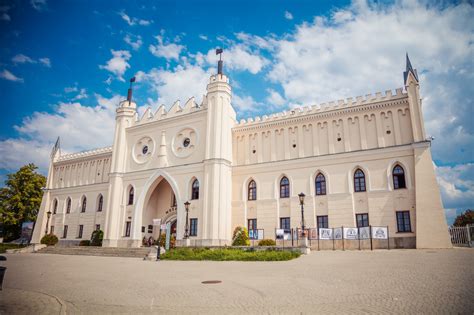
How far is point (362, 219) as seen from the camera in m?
23.0

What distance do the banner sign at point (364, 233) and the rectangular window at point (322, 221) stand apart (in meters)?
2.78

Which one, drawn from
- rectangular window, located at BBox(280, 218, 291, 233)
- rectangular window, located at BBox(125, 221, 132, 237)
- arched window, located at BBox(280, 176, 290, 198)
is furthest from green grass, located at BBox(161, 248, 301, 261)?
rectangular window, located at BBox(125, 221, 132, 237)

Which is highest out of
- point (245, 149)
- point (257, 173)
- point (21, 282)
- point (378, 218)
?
point (245, 149)

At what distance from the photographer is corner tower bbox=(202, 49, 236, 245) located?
2567 cm

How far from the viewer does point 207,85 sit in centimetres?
2952

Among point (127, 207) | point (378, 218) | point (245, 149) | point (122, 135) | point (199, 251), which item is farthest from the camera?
point (122, 135)

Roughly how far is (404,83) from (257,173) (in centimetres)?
1309

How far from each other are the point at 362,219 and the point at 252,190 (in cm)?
909

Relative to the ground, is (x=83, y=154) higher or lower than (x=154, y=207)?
higher

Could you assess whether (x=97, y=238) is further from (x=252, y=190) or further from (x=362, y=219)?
(x=362, y=219)

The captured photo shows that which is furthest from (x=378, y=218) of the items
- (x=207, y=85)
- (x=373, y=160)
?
(x=207, y=85)

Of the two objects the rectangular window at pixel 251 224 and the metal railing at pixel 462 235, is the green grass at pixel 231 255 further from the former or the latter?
the metal railing at pixel 462 235

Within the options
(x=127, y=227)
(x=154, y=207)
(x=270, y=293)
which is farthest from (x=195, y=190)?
(x=270, y=293)

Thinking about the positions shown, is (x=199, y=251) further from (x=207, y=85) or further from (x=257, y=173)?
(x=207, y=85)
